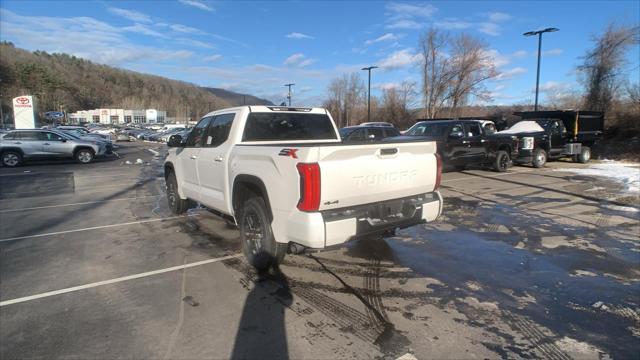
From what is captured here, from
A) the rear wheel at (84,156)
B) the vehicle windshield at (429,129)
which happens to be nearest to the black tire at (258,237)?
the vehicle windshield at (429,129)

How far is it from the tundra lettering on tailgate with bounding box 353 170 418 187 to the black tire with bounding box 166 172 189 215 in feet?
15.3

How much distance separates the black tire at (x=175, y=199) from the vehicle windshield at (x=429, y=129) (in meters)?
9.21

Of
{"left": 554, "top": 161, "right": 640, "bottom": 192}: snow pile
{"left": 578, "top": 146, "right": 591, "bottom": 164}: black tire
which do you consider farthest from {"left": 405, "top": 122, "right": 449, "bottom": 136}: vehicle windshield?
{"left": 578, "top": 146, "right": 591, "bottom": 164}: black tire

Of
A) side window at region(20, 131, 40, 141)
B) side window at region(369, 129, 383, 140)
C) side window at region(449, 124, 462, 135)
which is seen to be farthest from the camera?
side window at region(20, 131, 40, 141)

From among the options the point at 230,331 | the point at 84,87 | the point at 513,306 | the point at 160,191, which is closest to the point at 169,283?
the point at 230,331

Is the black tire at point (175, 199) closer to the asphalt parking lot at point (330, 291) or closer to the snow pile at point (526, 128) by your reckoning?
the asphalt parking lot at point (330, 291)

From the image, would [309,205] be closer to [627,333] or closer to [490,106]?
[627,333]

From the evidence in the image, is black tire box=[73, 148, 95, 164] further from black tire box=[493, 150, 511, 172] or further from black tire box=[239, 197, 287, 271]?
black tire box=[493, 150, 511, 172]

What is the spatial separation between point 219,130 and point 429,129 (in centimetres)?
997

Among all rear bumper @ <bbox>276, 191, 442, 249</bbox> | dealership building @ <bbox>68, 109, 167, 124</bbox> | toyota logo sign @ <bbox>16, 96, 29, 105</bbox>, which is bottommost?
rear bumper @ <bbox>276, 191, 442, 249</bbox>

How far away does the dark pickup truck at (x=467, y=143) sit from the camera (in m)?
13.7

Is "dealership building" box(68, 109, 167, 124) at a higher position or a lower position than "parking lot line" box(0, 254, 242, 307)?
higher

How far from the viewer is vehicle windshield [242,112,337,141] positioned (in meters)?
5.76

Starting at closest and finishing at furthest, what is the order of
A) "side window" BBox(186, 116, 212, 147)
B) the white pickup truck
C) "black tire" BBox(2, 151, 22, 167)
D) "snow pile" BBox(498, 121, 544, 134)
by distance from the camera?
the white pickup truck → "side window" BBox(186, 116, 212, 147) → "snow pile" BBox(498, 121, 544, 134) → "black tire" BBox(2, 151, 22, 167)
